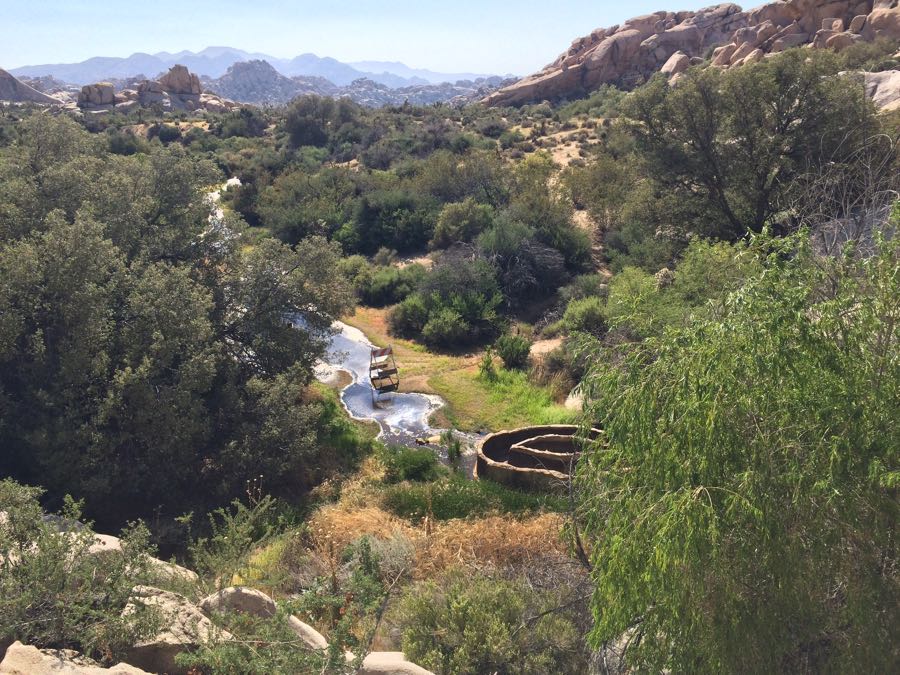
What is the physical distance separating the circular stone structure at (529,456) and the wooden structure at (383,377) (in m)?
4.55

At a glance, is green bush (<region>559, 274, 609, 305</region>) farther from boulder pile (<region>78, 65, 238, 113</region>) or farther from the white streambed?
boulder pile (<region>78, 65, 238, 113</region>)

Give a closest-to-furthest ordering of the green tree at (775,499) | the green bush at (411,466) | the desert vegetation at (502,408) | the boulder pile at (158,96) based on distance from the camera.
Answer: the green tree at (775,499), the desert vegetation at (502,408), the green bush at (411,466), the boulder pile at (158,96)

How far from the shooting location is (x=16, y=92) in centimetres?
7962

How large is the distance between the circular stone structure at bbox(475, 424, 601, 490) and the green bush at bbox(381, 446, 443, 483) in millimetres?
932

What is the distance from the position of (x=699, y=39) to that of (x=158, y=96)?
60.8 meters

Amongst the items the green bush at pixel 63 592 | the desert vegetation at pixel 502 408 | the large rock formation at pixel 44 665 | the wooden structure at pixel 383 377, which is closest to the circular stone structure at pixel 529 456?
the desert vegetation at pixel 502 408

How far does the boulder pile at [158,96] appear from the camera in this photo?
6662 cm

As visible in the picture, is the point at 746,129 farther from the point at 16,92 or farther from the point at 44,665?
the point at 16,92

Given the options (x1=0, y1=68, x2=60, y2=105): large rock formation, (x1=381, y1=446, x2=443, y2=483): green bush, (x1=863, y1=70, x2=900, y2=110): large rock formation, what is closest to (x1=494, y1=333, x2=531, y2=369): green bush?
(x1=381, y1=446, x2=443, y2=483): green bush

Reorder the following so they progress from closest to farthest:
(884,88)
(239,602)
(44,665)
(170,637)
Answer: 1. (44,665)
2. (170,637)
3. (239,602)
4. (884,88)

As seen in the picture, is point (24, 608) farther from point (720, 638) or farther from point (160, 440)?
point (720, 638)

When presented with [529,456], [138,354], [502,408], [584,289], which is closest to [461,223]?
[584,289]

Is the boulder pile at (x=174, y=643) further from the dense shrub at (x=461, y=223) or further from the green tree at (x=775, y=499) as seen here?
the dense shrub at (x=461, y=223)

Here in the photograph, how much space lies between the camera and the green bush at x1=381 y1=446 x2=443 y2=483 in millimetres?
12500
